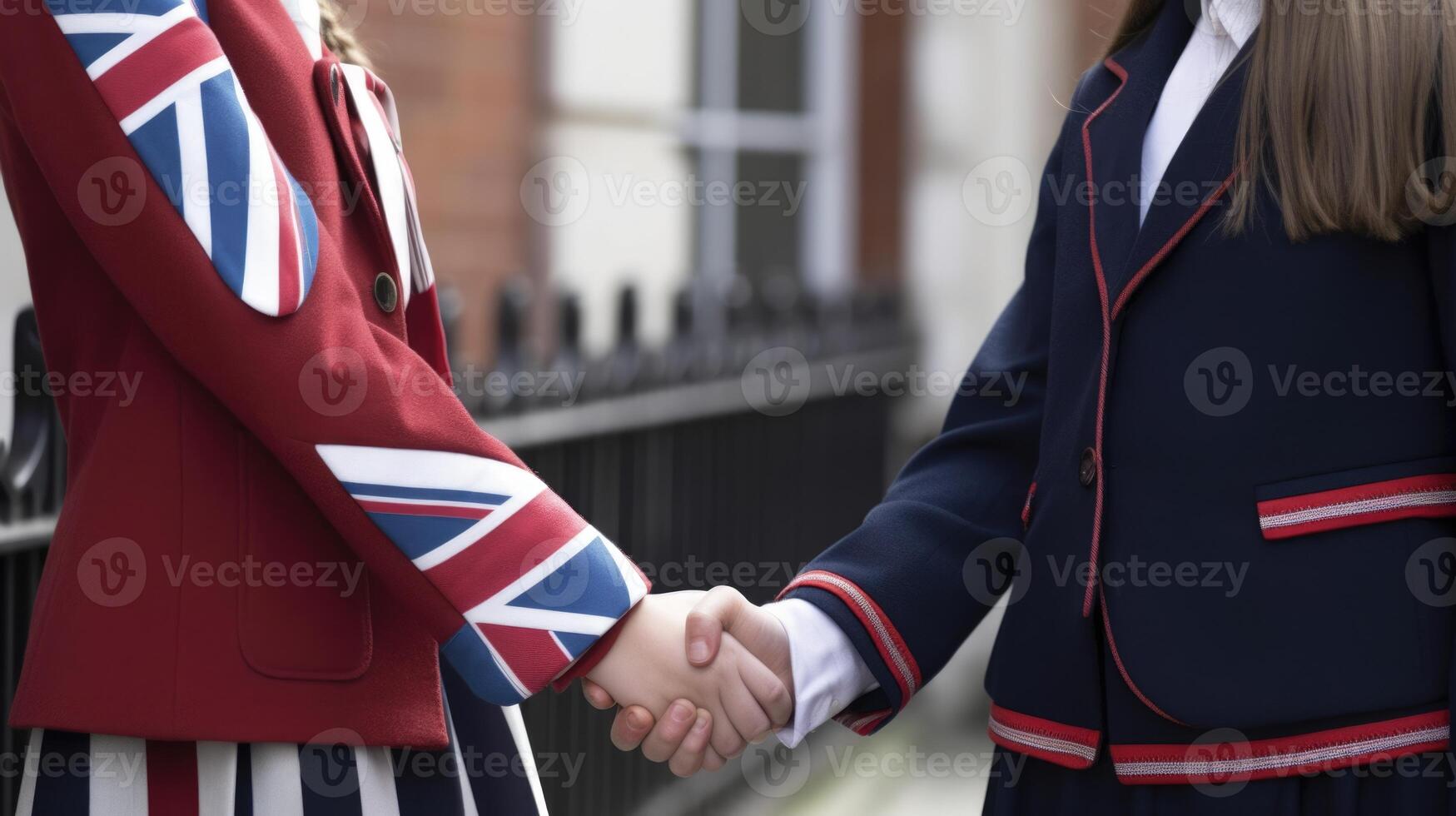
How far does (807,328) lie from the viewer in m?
5.20

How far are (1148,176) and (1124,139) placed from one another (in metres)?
0.06

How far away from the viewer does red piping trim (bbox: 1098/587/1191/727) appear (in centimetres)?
163

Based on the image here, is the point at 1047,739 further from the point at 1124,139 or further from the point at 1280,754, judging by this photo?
the point at 1124,139

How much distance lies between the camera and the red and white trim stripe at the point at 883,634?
6.33ft

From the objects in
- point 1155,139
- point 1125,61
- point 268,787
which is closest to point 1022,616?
point 1155,139

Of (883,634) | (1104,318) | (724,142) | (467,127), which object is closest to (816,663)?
(883,634)

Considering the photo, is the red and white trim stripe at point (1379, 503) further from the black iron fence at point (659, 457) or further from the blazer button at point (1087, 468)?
the black iron fence at point (659, 457)

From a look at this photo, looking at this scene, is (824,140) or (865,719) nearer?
(865,719)

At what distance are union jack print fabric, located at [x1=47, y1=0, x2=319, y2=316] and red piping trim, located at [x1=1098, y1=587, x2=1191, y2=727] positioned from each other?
3.03 ft

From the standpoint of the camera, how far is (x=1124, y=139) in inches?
70.5

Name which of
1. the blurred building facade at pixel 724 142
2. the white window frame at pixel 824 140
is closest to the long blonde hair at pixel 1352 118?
the blurred building facade at pixel 724 142

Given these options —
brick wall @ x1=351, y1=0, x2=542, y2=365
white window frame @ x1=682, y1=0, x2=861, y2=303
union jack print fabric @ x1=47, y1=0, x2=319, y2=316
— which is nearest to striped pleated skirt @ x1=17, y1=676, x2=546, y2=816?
union jack print fabric @ x1=47, y1=0, x2=319, y2=316

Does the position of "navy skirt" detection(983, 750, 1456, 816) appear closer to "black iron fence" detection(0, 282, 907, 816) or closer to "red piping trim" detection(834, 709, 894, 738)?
"red piping trim" detection(834, 709, 894, 738)

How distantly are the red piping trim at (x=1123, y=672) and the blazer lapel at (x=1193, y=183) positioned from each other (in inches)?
13.1
